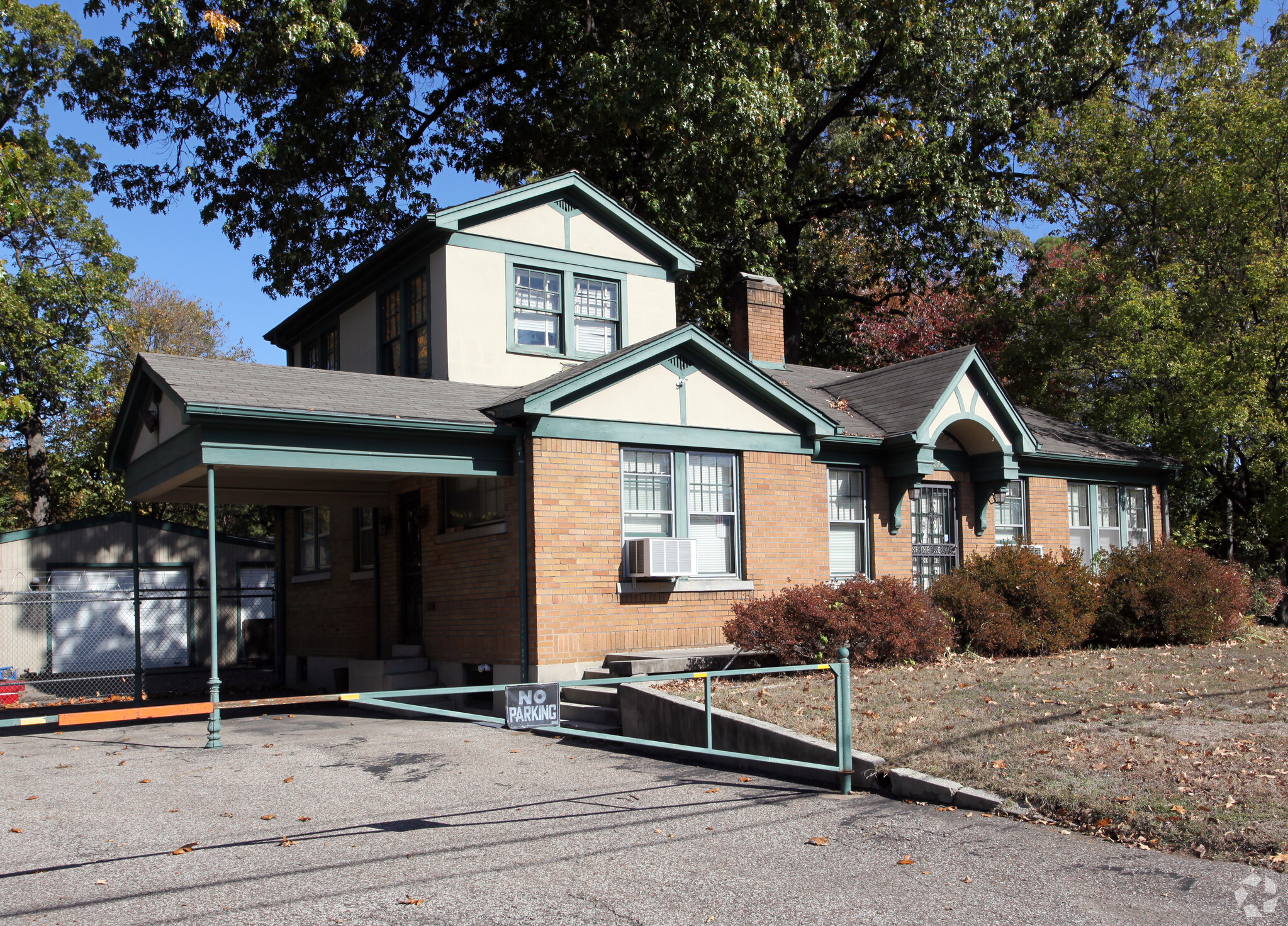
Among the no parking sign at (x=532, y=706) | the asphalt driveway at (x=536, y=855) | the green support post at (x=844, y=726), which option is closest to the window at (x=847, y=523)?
the asphalt driveway at (x=536, y=855)

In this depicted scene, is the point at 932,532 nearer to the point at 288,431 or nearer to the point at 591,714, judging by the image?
the point at 591,714

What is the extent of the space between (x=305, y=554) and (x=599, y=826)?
14581 mm

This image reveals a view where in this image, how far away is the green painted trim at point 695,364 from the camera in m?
13.3

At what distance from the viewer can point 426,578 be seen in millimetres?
15539

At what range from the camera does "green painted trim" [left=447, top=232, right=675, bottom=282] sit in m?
15.5

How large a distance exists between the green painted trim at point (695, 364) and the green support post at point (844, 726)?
20.1 feet

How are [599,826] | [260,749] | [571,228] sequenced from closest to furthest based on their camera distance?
1. [599,826]
2. [260,749]
3. [571,228]

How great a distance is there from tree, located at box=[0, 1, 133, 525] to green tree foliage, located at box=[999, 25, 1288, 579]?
24502mm

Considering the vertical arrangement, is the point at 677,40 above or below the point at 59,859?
above

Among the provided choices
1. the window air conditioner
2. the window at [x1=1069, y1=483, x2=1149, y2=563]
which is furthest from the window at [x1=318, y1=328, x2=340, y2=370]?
the window at [x1=1069, y1=483, x2=1149, y2=563]

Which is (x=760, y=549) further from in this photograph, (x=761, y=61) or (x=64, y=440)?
(x=64, y=440)

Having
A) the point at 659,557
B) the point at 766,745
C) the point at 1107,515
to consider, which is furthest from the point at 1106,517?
the point at 766,745

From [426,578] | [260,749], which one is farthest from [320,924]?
[426,578]

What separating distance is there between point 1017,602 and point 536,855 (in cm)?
992
